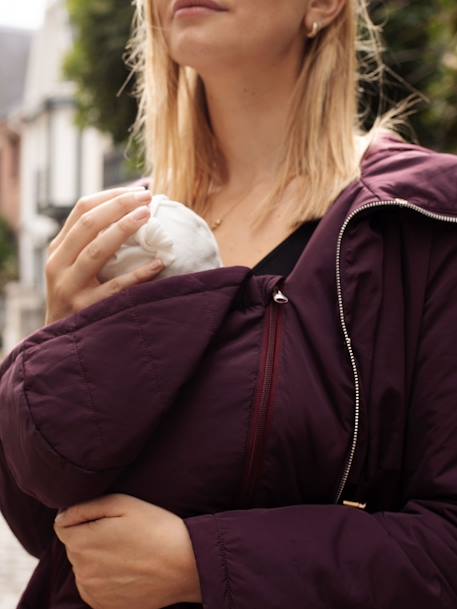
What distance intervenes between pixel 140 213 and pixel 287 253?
328 millimetres

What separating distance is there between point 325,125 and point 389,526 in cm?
87

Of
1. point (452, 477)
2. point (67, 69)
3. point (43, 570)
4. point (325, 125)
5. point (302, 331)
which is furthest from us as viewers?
point (67, 69)

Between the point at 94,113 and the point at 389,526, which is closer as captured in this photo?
the point at 389,526

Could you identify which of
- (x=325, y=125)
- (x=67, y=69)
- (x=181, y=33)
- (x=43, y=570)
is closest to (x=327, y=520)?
(x=43, y=570)

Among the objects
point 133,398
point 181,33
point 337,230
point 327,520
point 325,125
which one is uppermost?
point 181,33

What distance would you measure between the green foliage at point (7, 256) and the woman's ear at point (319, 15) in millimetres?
28050

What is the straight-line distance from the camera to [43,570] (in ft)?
5.56

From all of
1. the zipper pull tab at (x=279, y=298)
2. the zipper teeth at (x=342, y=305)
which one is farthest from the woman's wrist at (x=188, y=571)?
the zipper pull tab at (x=279, y=298)

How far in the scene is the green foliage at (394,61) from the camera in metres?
6.74

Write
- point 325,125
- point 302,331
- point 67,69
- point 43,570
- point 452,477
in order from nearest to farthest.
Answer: point 452,477 → point 302,331 → point 43,570 → point 325,125 → point 67,69

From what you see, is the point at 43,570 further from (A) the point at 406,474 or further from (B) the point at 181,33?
(B) the point at 181,33

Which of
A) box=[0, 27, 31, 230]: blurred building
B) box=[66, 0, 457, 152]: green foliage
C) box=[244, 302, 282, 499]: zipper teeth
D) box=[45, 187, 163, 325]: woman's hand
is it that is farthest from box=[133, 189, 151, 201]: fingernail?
box=[0, 27, 31, 230]: blurred building

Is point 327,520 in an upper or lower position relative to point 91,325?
lower

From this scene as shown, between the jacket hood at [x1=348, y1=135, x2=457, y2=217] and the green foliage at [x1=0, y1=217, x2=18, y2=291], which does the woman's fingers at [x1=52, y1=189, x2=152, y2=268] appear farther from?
the green foliage at [x1=0, y1=217, x2=18, y2=291]
